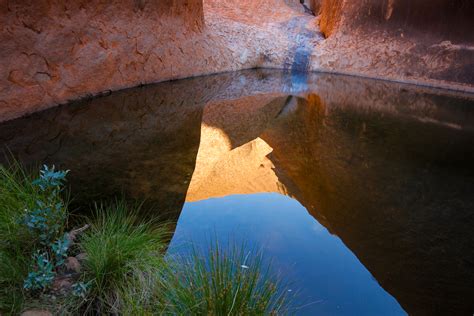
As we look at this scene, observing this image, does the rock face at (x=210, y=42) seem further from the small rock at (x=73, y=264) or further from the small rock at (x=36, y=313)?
the small rock at (x=36, y=313)

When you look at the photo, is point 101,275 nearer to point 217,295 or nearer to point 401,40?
point 217,295

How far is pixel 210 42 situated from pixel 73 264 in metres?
8.95

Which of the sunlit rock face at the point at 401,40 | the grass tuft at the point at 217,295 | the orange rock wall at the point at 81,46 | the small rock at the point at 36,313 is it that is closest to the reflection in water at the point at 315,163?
the orange rock wall at the point at 81,46

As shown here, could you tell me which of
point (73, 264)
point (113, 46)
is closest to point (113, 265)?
point (73, 264)

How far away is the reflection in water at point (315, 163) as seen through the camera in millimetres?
3176

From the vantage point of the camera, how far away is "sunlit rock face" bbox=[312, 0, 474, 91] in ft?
33.0

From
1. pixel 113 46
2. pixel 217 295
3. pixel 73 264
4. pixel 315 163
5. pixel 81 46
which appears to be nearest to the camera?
pixel 217 295

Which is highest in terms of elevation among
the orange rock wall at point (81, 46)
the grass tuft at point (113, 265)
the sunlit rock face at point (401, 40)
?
the sunlit rock face at point (401, 40)

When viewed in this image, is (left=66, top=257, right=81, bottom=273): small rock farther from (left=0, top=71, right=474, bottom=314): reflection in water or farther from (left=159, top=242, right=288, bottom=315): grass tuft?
(left=0, top=71, right=474, bottom=314): reflection in water

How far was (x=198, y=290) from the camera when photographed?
1.82 m

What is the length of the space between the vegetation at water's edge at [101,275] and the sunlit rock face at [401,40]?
9.74 m

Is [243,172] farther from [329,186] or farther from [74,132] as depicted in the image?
[74,132]

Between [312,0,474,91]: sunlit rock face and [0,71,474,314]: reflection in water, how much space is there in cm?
239

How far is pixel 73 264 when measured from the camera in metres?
2.33
